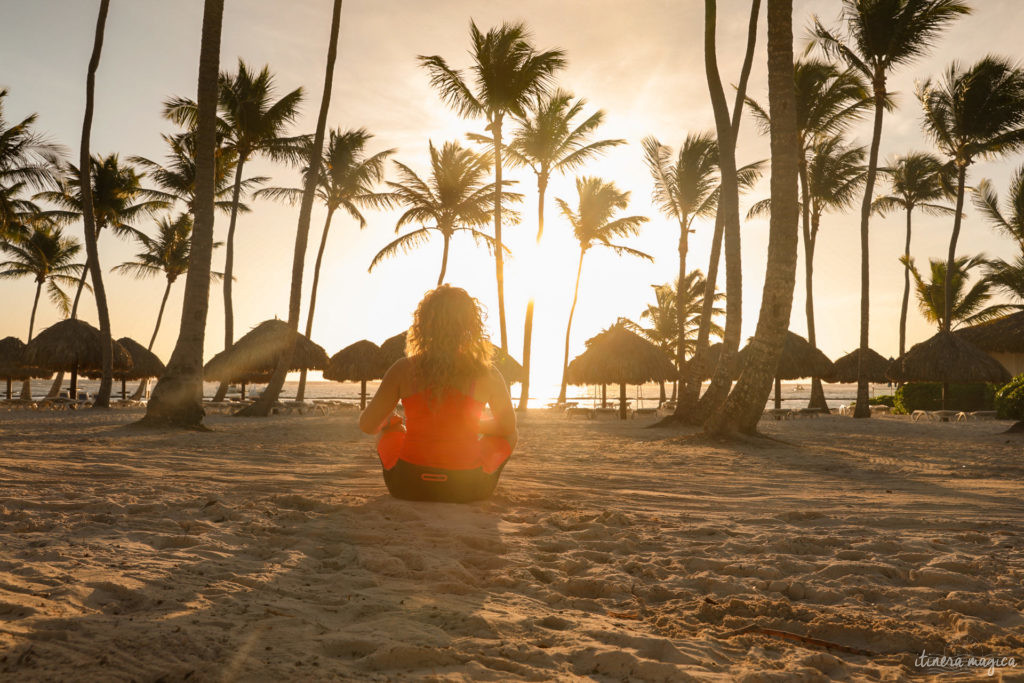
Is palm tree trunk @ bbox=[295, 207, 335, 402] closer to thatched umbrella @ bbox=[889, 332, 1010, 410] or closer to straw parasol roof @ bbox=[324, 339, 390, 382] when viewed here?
straw parasol roof @ bbox=[324, 339, 390, 382]

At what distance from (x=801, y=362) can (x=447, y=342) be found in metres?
21.7

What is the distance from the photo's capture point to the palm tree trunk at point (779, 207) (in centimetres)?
922

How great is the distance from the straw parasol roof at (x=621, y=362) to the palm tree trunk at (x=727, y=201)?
764 centimetres

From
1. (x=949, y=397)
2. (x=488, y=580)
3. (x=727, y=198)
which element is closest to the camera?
(x=488, y=580)

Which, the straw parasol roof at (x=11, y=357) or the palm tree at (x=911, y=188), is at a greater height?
the palm tree at (x=911, y=188)

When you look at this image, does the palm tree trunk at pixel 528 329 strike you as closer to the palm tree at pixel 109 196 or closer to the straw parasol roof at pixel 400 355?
the straw parasol roof at pixel 400 355

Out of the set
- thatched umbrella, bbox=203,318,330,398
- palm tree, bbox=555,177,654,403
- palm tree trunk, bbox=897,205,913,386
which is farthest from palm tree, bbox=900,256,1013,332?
thatched umbrella, bbox=203,318,330,398

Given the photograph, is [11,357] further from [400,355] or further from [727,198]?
[727,198]

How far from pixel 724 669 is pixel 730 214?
1093cm

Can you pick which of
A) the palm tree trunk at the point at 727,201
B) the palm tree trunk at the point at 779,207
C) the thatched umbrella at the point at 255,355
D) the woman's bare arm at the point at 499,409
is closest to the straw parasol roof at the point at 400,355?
the thatched umbrella at the point at 255,355

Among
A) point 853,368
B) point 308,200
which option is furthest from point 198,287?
point 853,368

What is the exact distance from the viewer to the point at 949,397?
22.3 m

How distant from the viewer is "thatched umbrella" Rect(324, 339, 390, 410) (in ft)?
79.9

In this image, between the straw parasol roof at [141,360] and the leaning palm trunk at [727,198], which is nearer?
the leaning palm trunk at [727,198]
